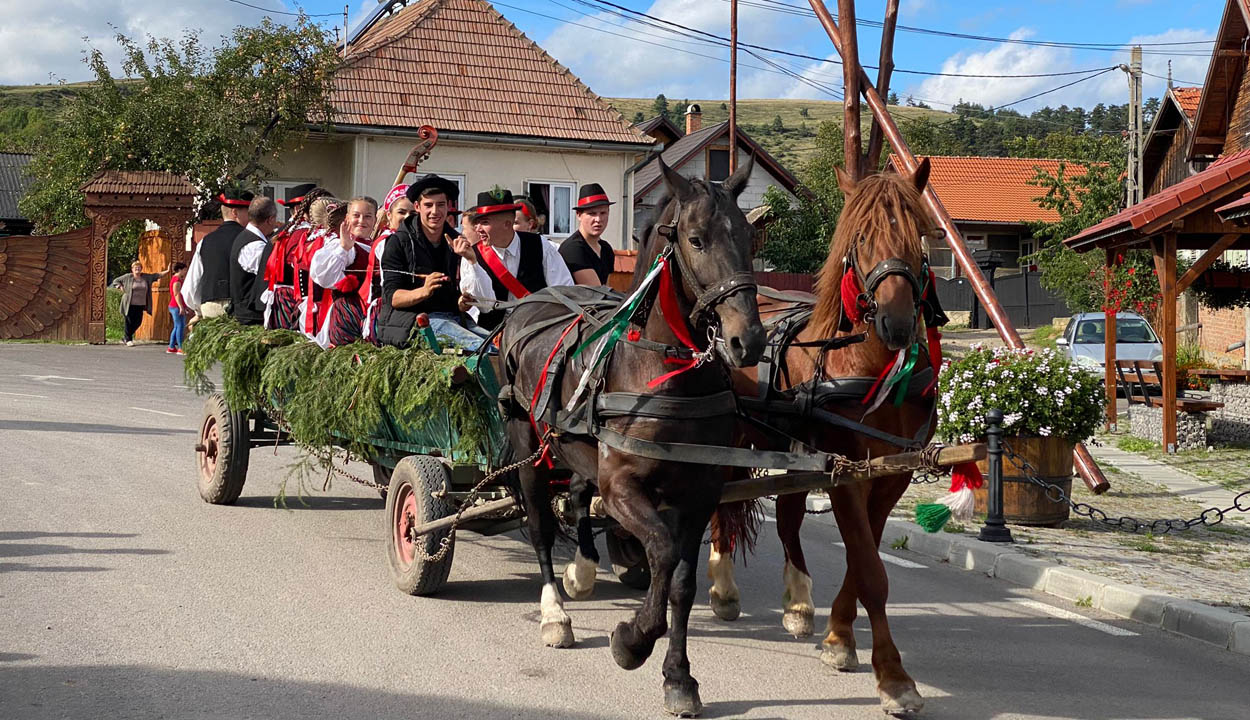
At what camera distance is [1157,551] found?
8.68 metres

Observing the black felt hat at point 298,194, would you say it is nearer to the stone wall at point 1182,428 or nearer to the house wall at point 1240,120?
the stone wall at point 1182,428

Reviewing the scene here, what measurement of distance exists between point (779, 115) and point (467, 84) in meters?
127

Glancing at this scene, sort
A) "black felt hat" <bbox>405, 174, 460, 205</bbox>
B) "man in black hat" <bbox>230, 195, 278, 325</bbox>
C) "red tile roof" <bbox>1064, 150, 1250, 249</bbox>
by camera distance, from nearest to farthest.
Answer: "black felt hat" <bbox>405, 174, 460, 205</bbox>, "man in black hat" <bbox>230, 195, 278, 325</bbox>, "red tile roof" <bbox>1064, 150, 1250, 249</bbox>

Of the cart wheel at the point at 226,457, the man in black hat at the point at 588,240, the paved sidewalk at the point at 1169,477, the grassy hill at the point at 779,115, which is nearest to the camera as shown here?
the man in black hat at the point at 588,240

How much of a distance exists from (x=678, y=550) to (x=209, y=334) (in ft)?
17.3

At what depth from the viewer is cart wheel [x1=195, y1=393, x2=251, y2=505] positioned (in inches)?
352

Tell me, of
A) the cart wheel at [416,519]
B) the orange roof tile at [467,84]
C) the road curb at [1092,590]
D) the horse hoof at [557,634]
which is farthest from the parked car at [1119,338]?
the horse hoof at [557,634]

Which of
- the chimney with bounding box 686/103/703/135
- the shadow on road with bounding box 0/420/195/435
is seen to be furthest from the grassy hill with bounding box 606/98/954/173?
the shadow on road with bounding box 0/420/195/435

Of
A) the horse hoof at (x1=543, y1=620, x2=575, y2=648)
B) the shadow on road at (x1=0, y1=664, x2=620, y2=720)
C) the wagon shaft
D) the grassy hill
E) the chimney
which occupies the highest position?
the grassy hill

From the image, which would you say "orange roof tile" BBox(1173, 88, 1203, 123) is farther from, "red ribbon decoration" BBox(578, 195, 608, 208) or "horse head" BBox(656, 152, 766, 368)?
"horse head" BBox(656, 152, 766, 368)

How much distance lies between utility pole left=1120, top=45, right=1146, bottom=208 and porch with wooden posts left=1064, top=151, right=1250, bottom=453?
1503 centimetres

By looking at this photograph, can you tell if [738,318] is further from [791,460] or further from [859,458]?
[859,458]

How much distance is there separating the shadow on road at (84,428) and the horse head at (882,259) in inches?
370

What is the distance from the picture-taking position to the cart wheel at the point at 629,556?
667 cm
